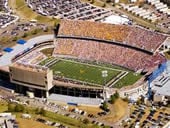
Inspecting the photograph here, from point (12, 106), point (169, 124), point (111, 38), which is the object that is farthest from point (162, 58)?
point (12, 106)

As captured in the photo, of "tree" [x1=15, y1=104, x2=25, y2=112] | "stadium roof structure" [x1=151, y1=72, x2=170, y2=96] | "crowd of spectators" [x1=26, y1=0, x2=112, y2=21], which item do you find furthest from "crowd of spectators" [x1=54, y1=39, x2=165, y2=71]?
"tree" [x1=15, y1=104, x2=25, y2=112]

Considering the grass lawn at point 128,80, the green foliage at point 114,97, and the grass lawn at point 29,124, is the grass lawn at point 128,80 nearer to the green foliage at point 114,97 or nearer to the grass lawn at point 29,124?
the green foliage at point 114,97

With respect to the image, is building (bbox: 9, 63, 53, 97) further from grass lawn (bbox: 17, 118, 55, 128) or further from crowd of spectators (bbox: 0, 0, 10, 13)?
crowd of spectators (bbox: 0, 0, 10, 13)

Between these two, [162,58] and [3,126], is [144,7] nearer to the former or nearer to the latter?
[162,58]

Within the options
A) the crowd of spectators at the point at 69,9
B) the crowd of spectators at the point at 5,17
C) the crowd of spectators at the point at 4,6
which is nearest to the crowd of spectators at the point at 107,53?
the crowd of spectators at the point at 69,9

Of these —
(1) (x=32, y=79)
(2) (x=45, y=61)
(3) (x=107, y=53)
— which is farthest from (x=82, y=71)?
(1) (x=32, y=79)

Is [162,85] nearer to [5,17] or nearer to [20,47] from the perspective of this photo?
[20,47]
